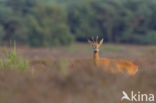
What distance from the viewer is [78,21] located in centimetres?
5516

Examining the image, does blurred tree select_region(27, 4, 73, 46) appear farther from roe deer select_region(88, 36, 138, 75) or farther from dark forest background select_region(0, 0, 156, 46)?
roe deer select_region(88, 36, 138, 75)

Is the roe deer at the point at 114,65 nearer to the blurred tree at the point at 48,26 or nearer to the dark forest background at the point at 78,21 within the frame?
the dark forest background at the point at 78,21

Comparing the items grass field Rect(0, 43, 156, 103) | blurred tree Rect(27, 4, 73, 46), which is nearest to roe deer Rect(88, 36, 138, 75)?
grass field Rect(0, 43, 156, 103)

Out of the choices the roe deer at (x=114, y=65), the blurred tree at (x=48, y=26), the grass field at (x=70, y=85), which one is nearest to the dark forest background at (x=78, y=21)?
the blurred tree at (x=48, y=26)

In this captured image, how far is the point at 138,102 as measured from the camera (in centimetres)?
542

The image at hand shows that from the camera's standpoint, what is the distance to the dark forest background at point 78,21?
49.2 metres

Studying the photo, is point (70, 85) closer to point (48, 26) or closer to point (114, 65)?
point (114, 65)

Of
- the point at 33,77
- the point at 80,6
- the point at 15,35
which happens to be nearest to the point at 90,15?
the point at 80,6

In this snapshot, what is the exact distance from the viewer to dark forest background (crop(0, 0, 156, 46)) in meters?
49.2

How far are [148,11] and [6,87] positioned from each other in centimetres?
4721

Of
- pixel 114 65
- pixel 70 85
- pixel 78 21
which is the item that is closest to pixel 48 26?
pixel 78 21

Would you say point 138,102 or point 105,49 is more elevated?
point 138,102

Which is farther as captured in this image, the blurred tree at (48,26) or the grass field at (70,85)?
the blurred tree at (48,26)

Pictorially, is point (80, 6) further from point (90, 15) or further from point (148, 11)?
point (148, 11)
